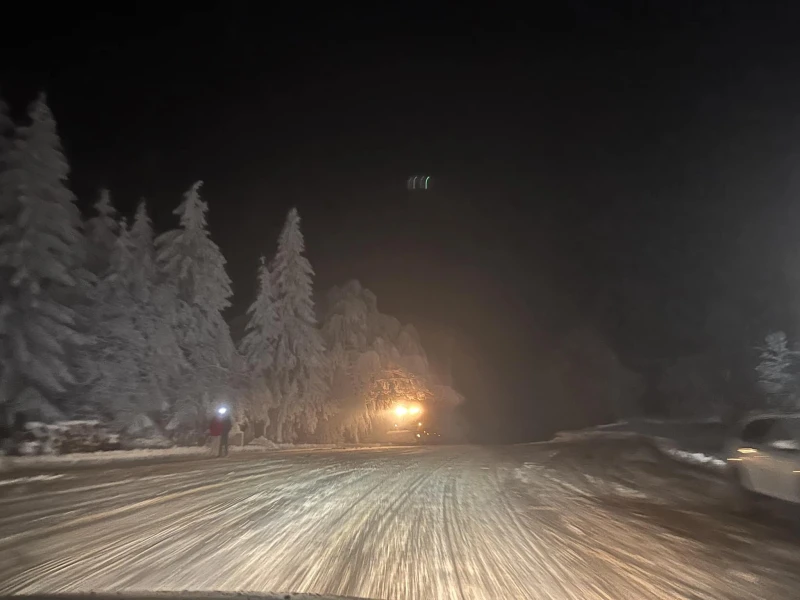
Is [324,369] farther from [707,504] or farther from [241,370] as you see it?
[707,504]

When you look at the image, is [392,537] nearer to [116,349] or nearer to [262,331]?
[116,349]

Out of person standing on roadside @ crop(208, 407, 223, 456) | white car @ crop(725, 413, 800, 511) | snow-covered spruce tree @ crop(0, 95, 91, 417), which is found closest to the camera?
white car @ crop(725, 413, 800, 511)

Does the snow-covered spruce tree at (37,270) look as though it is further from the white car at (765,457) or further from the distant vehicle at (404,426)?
the white car at (765,457)

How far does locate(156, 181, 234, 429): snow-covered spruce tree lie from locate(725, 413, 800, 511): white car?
1986cm

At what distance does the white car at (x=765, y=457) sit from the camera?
10.4 meters

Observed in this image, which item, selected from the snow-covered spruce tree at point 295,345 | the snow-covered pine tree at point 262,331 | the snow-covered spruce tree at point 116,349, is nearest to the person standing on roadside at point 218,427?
the snow-covered spruce tree at point 116,349

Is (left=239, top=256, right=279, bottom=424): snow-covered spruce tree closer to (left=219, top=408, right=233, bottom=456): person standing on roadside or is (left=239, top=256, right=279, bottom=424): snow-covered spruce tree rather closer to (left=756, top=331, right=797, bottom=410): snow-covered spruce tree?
(left=219, top=408, right=233, bottom=456): person standing on roadside

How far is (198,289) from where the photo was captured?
92.6ft

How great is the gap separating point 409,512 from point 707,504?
17.6 feet

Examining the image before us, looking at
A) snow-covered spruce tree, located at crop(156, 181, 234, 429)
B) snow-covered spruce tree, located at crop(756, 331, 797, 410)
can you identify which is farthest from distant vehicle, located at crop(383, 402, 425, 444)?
snow-covered spruce tree, located at crop(756, 331, 797, 410)

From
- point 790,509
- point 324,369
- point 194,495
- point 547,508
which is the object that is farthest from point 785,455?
point 324,369

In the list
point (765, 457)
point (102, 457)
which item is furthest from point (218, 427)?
point (765, 457)

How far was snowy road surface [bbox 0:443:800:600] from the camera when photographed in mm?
6578

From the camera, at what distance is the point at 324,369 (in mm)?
35125
